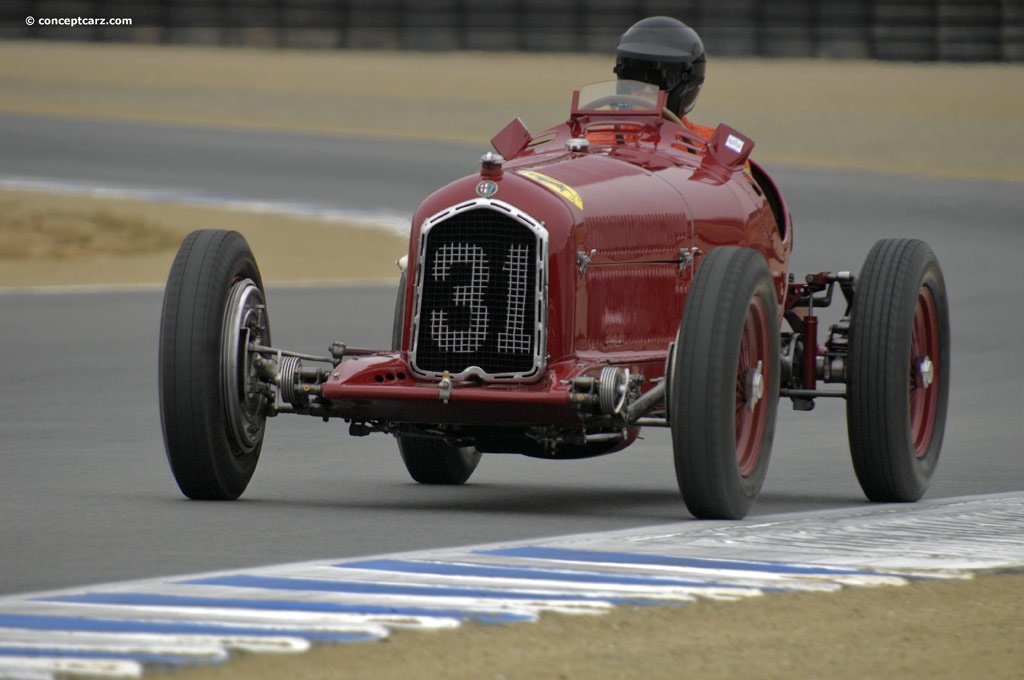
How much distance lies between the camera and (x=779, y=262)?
364 inches

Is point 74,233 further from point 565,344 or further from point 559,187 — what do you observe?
point 565,344

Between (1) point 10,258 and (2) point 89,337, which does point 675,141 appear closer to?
(2) point 89,337

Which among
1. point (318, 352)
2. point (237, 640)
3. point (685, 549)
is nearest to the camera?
point (237, 640)

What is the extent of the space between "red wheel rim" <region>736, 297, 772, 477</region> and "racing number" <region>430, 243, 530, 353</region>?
0.86 metres

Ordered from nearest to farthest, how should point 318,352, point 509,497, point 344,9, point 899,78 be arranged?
point 509,497, point 318,352, point 899,78, point 344,9

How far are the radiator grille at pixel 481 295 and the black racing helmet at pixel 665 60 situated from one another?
210 centimetres

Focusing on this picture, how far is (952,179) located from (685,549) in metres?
26.6

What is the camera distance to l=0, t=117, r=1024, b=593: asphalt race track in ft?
23.2

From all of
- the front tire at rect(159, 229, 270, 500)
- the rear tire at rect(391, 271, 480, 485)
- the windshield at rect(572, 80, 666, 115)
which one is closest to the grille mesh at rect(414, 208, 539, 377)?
the front tire at rect(159, 229, 270, 500)

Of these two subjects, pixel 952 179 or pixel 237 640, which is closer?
pixel 237 640

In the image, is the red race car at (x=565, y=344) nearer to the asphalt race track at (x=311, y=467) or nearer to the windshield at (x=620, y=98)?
the asphalt race track at (x=311, y=467)

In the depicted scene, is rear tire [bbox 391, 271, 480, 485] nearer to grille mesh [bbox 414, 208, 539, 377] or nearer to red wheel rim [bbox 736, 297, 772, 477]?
grille mesh [bbox 414, 208, 539, 377]

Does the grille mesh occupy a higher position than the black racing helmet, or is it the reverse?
the black racing helmet

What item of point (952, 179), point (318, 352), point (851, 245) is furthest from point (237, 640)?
point (952, 179)
